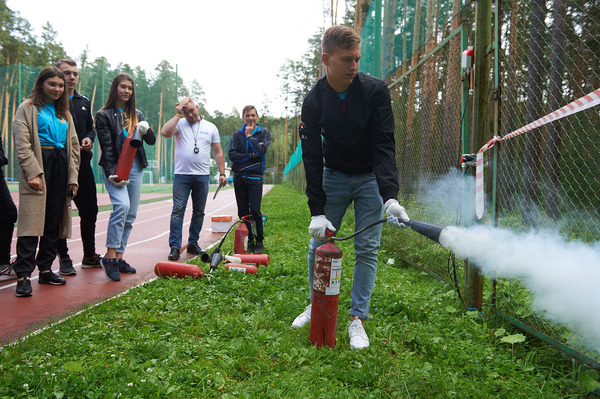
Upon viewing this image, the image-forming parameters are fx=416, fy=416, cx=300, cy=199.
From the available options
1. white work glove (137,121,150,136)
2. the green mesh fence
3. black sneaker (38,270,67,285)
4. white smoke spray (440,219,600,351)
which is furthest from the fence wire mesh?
black sneaker (38,270,67,285)

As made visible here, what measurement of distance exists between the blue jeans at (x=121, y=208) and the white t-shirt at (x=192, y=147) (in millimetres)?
875

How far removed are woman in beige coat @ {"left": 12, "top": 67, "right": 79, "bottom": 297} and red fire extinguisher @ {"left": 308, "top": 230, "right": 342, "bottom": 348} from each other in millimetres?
3120

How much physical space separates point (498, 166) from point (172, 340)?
2881 millimetres

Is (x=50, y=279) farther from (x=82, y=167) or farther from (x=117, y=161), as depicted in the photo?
(x=117, y=161)

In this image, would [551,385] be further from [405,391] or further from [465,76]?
[465,76]

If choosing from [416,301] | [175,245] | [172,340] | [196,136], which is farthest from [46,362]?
[196,136]

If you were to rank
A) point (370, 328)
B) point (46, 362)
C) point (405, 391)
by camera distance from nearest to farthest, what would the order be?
1. point (405, 391)
2. point (46, 362)
3. point (370, 328)

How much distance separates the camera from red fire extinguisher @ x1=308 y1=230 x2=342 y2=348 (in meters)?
2.83

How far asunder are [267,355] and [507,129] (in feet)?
10.0

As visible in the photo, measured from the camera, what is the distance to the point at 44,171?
4465 millimetres

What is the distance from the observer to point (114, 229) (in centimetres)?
503

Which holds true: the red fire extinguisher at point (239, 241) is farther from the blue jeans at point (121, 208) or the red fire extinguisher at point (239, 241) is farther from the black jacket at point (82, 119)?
the black jacket at point (82, 119)

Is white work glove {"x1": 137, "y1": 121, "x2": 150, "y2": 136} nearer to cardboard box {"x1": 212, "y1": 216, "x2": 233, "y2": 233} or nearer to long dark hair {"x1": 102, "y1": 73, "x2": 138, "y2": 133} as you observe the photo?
long dark hair {"x1": 102, "y1": 73, "x2": 138, "y2": 133}

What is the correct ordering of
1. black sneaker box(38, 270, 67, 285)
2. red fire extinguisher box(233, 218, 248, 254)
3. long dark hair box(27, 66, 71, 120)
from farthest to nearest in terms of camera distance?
red fire extinguisher box(233, 218, 248, 254)
black sneaker box(38, 270, 67, 285)
long dark hair box(27, 66, 71, 120)
